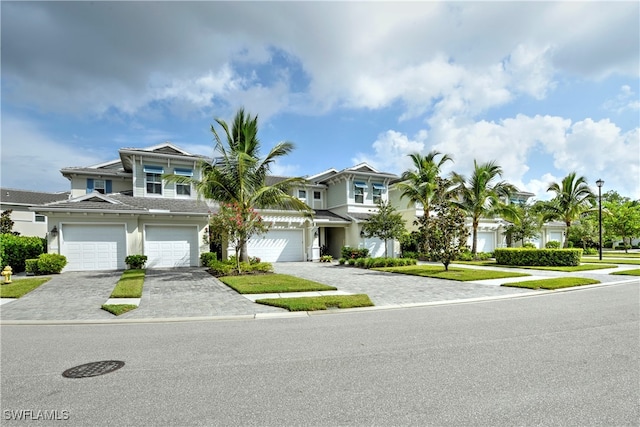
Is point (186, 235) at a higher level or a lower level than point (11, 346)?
higher

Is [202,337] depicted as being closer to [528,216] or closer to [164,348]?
[164,348]

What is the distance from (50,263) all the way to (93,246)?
2.18 meters

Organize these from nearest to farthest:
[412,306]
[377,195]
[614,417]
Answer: [614,417] < [412,306] < [377,195]

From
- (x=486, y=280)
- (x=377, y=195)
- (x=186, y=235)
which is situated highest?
(x=377, y=195)

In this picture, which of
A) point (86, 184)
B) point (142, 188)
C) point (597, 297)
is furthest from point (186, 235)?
point (597, 297)

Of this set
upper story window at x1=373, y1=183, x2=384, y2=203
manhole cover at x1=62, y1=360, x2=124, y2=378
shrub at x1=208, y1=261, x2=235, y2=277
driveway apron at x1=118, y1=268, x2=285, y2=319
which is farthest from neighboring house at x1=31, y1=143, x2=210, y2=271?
manhole cover at x1=62, y1=360, x2=124, y2=378

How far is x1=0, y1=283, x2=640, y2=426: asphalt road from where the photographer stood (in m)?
3.69

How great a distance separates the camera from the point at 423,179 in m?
27.0

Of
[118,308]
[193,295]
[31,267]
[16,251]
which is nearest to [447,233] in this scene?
[193,295]

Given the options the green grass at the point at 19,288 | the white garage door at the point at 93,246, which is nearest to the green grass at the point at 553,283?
the green grass at the point at 19,288

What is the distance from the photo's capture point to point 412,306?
988cm

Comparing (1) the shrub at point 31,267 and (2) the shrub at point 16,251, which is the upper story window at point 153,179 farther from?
(1) the shrub at point 31,267

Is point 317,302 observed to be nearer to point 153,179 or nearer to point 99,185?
point 153,179

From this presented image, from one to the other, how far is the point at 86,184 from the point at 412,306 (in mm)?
23947
